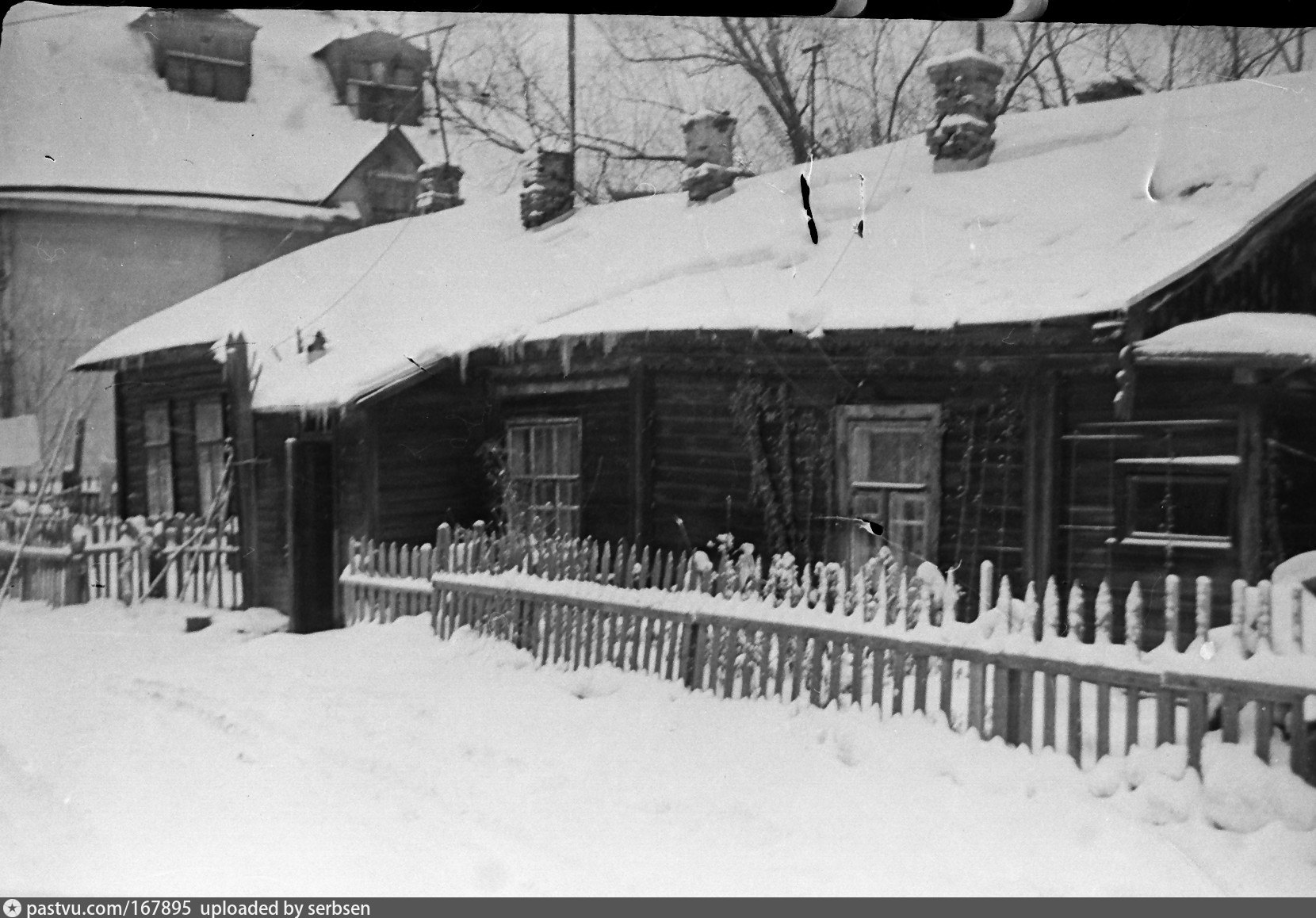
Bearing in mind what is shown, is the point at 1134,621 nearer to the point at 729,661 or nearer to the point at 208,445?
the point at 729,661

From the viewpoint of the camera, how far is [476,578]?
12.3 ft

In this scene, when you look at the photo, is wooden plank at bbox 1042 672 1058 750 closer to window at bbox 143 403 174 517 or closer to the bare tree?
the bare tree

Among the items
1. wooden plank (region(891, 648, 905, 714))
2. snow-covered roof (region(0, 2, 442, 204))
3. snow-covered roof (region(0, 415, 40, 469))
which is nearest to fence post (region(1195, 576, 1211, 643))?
wooden plank (region(891, 648, 905, 714))

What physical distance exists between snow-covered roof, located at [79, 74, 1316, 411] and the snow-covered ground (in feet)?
3.96

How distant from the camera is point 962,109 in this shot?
3283 millimetres

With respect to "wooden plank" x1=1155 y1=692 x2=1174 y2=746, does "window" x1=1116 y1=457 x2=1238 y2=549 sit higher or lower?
higher

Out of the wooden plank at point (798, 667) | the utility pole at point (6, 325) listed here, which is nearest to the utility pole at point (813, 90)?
the wooden plank at point (798, 667)

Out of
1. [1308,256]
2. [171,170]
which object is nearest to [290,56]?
[171,170]

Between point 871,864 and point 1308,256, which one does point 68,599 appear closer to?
point 871,864

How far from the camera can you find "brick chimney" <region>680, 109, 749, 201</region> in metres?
3.21

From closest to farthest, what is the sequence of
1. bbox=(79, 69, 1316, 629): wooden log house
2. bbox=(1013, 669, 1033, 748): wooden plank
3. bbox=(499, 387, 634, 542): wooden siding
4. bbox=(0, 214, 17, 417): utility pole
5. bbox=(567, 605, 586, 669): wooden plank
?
bbox=(1013, 669, 1033, 748): wooden plank → bbox=(79, 69, 1316, 629): wooden log house → bbox=(0, 214, 17, 417): utility pole → bbox=(567, 605, 586, 669): wooden plank → bbox=(499, 387, 634, 542): wooden siding

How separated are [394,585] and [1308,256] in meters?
3.72

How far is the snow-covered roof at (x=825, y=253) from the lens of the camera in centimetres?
309

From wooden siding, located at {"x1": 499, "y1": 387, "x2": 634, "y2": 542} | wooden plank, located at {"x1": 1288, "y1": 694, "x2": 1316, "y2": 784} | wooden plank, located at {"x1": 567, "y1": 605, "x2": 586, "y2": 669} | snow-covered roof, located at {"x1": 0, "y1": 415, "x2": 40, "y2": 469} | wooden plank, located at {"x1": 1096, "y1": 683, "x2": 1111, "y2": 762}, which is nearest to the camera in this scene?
wooden plank, located at {"x1": 1288, "y1": 694, "x2": 1316, "y2": 784}
